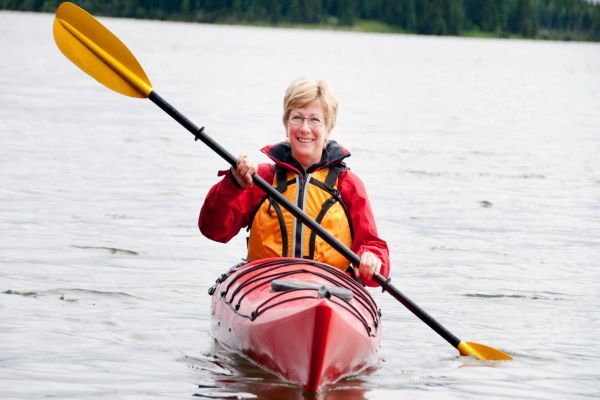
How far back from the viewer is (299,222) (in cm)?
714

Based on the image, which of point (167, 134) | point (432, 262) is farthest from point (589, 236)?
point (167, 134)

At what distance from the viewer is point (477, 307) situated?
9.34 meters

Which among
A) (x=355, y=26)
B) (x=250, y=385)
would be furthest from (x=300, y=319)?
(x=355, y=26)

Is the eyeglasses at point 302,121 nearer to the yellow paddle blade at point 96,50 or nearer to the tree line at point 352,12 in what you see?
the yellow paddle blade at point 96,50

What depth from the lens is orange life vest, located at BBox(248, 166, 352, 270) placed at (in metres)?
7.15

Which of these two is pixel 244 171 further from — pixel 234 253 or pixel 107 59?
pixel 234 253

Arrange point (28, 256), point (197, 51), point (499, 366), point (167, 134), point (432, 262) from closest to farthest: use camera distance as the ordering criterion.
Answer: point (499, 366) < point (28, 256) < point (432, 262) < point (167, 134) < point (197, 51)

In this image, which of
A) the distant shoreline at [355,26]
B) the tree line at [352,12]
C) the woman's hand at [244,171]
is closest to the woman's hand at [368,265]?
the woman's hand at [244,171]

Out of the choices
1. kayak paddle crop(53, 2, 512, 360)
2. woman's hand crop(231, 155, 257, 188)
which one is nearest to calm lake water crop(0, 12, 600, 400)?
kayak paddle crop(53, 2, 512, 360)

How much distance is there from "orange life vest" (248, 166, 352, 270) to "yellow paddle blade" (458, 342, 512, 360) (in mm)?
953

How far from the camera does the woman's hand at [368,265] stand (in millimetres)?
6891

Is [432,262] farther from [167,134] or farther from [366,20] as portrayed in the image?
[366,20]

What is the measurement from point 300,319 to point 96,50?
8.96ft

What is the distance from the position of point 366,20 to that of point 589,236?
140365 mm
